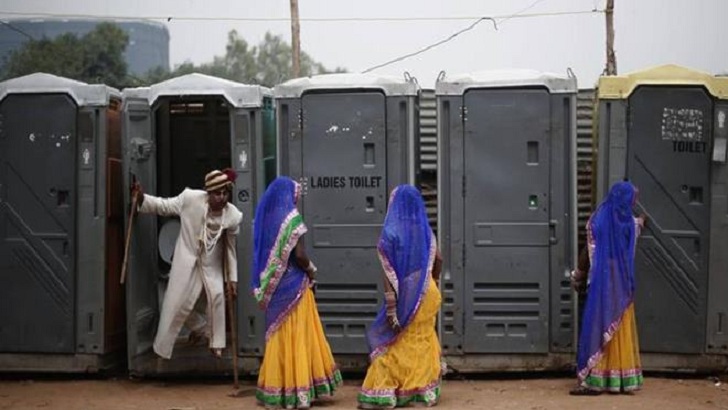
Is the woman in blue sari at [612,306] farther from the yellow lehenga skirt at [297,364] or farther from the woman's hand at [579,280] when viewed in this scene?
the yellow lehenga skirt at [297,364]

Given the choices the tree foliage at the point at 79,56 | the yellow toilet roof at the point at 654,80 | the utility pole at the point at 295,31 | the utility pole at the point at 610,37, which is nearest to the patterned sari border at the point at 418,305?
the yellow toilet roof at the point at 654,80

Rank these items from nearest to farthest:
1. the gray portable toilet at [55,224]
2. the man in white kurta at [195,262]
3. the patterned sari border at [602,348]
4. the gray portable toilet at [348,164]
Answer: the patterned sari border at [602,348], the man in white kurta at [195,262], the gray portable toilet at [348,164], the gray portable toilet at [55,224]

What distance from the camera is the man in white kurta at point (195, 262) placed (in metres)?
8.12

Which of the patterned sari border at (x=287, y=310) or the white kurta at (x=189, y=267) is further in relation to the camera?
the white kurta at (x=189, y=267)

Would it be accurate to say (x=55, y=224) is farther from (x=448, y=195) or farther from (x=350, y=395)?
(x=448, y=195)

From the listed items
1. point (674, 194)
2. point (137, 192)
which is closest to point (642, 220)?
point (674, 194)

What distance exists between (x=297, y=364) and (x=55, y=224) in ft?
7.71

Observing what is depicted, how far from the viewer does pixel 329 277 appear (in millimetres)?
8312

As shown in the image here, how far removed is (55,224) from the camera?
27.7 ft

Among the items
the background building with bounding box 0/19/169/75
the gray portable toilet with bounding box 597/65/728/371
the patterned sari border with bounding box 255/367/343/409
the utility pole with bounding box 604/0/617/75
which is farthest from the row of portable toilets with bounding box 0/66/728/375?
the background building with bounding box 0/19/169/75

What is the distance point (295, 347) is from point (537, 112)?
2474 mm

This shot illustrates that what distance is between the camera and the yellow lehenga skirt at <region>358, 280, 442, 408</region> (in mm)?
7227

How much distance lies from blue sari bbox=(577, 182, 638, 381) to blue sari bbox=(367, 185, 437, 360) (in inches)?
49.0

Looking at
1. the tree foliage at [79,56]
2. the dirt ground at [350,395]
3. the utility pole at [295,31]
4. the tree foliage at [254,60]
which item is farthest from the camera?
the tree foliage at [254,60]
